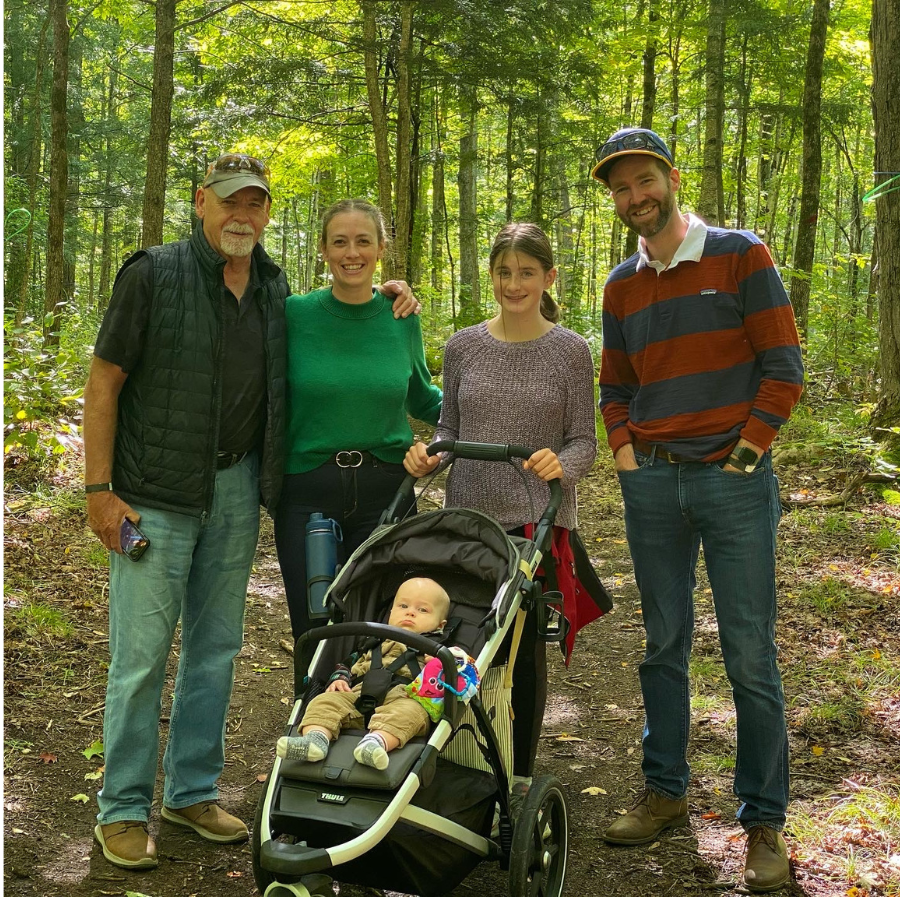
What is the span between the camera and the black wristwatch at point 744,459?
3.18 meters

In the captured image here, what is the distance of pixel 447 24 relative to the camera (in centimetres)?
1175

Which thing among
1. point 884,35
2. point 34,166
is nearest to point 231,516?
Result: point 884,35

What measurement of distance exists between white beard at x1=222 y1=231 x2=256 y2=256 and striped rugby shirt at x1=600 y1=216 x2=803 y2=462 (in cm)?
158

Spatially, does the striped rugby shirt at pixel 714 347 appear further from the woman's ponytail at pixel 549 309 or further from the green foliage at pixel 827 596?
the green foliage at pixel 827 596

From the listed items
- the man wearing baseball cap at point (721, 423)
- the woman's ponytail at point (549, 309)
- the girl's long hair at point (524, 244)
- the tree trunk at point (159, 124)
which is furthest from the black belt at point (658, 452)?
the tree trunk at point (159, 124)

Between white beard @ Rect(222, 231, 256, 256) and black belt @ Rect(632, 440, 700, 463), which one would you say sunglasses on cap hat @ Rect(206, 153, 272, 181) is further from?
black belt @ Rect(632, 440, 700, 463)

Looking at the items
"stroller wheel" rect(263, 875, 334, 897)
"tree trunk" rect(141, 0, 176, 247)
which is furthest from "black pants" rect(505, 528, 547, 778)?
"tree trunk" rect(141, 0, 176, 247)

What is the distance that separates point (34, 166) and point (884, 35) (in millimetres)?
14775

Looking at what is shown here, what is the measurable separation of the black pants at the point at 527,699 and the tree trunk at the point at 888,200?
15.7 feet

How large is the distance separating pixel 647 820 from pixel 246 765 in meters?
1.94

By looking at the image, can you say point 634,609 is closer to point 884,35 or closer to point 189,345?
point 189,345

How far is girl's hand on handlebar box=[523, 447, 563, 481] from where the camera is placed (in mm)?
3340

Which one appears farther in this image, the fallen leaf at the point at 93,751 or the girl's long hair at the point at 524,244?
the fallen leaf at the point at 93,751

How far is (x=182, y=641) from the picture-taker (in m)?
3.61
